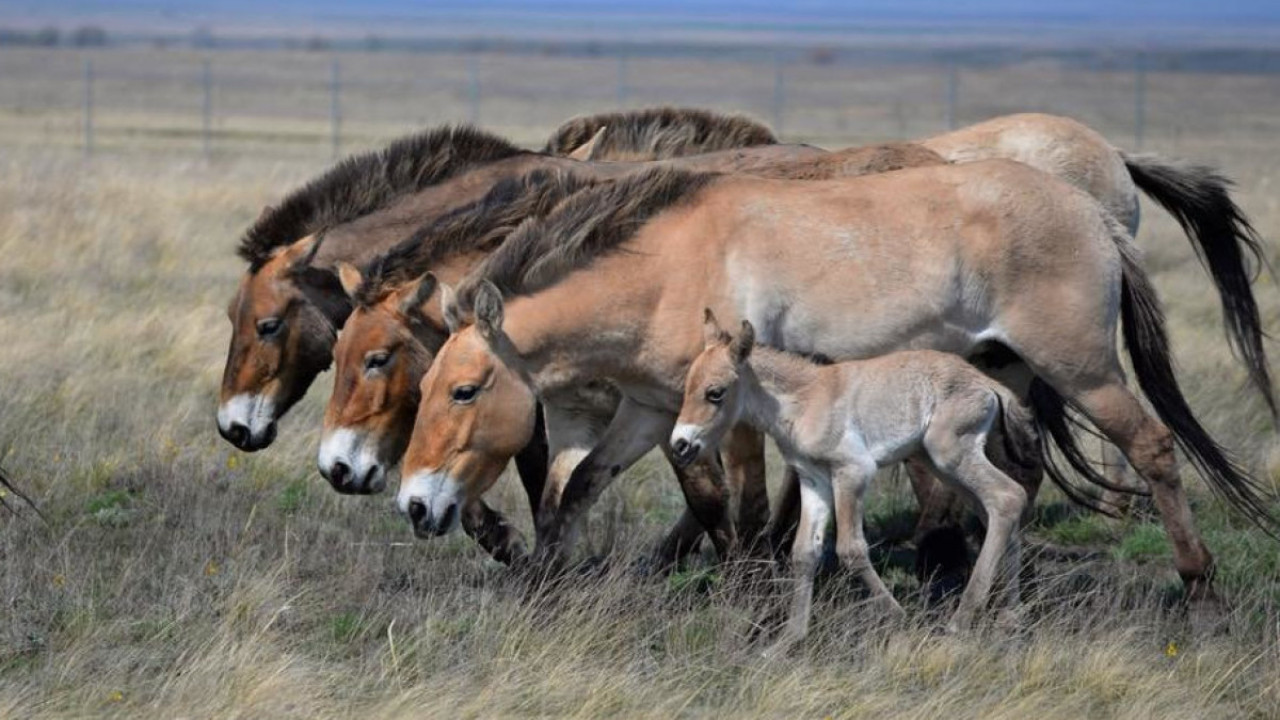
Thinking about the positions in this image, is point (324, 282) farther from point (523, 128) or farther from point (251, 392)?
point (523, 128)

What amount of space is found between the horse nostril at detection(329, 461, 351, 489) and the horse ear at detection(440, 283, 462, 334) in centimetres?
75

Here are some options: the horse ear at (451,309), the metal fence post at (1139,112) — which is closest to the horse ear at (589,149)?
the horse ear at (451,309)

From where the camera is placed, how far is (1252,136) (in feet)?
132

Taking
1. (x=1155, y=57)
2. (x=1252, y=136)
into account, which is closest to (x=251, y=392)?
(x=1252, y=136)

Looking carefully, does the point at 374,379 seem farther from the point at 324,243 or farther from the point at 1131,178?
the point at 1131,178

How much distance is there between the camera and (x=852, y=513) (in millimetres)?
6340

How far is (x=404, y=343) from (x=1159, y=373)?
3079 millimetres

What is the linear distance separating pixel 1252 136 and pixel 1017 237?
35553 millimetres

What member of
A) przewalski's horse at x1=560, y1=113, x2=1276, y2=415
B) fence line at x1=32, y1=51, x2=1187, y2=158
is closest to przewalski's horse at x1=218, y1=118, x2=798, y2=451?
przewalski's horse at x1=560, y1=113, x2=1276, y2=415

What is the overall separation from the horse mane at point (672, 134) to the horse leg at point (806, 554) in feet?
10.1

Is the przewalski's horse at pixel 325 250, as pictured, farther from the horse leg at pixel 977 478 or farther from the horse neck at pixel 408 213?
the horse leg at pixel 977 478

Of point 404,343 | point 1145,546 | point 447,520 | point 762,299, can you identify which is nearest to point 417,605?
point 447,520

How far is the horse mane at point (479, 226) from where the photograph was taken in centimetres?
721

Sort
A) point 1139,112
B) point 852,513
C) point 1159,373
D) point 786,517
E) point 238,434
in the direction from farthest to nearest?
point 1139,112
point 786,517
point 238,434
point 1159,373
point 852,513
